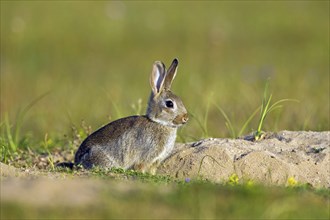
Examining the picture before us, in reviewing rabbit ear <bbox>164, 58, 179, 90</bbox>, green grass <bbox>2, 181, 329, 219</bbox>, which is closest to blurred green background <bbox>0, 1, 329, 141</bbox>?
rabbit ear <bbox>164, 58, 179, 90</bbox>

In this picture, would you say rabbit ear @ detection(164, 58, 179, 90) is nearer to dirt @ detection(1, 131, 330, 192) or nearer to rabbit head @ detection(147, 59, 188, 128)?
rabbit head @ detection(147, 59, 188, 128)

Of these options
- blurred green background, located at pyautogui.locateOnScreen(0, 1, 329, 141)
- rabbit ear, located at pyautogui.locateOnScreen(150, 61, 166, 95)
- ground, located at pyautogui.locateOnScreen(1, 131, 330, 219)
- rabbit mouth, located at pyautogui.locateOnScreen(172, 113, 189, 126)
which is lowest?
blurred green background, located at pyautogui.locateOnScreen(0, 1, 329, 141)

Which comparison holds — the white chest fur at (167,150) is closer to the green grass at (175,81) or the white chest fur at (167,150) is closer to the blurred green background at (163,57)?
the green grass at (175,81)

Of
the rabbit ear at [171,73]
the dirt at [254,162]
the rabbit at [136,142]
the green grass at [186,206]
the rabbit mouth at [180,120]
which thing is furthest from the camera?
the rabbit ear at [171,73]

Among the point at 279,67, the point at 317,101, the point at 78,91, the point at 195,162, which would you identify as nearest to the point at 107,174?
the point at 195,162

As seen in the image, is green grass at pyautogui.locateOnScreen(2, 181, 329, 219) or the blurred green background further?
the blurred green background

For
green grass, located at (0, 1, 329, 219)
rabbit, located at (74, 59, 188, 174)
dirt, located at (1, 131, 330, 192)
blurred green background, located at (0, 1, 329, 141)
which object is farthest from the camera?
blurred green background, located at (0, 1, 329, 141)

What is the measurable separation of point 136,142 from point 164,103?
0.52 meters

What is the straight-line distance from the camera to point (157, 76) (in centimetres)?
901

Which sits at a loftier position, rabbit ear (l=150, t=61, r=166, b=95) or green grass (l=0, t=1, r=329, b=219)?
rabbit ear (l=150, t=61, r=166, b=95)

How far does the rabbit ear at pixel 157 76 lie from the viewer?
29.3ft

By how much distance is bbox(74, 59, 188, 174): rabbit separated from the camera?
8547 millimetres

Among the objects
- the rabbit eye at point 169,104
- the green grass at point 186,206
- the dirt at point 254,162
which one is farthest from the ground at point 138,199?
the rabbit eye at point 169,104

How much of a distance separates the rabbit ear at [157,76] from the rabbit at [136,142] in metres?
0.26
